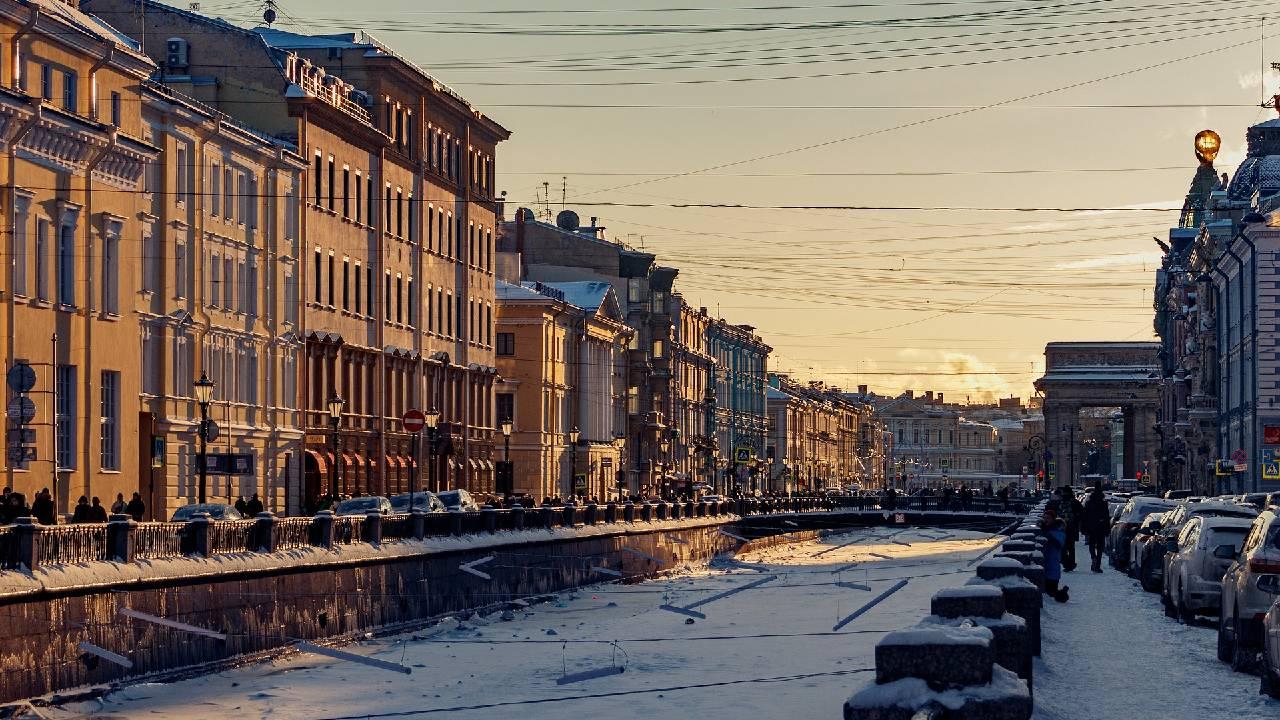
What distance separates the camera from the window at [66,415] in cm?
5125

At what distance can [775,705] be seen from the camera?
2383 cm

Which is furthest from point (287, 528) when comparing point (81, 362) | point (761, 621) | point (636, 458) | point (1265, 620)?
point (636, 458)

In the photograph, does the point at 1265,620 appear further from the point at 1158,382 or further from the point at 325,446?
the point at 1158,382

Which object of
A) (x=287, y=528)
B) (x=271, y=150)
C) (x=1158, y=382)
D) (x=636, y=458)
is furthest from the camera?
(x=1158, y=382)

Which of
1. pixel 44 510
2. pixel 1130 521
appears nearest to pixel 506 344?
pixel 1130 521

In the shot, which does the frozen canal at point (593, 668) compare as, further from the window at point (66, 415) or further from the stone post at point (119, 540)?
the window at point (66, 415)

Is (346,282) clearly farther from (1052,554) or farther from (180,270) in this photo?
(1052,554)

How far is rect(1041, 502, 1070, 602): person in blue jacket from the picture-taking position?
3675 cm

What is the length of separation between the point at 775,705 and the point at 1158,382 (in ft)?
514

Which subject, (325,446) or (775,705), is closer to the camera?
(775,705)

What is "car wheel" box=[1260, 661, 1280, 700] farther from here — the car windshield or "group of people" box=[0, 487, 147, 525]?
the car windshield

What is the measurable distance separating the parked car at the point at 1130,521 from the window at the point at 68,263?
23880 mm

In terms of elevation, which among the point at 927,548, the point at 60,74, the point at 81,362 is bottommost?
the point at 927,548

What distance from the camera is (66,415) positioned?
51562 mm
